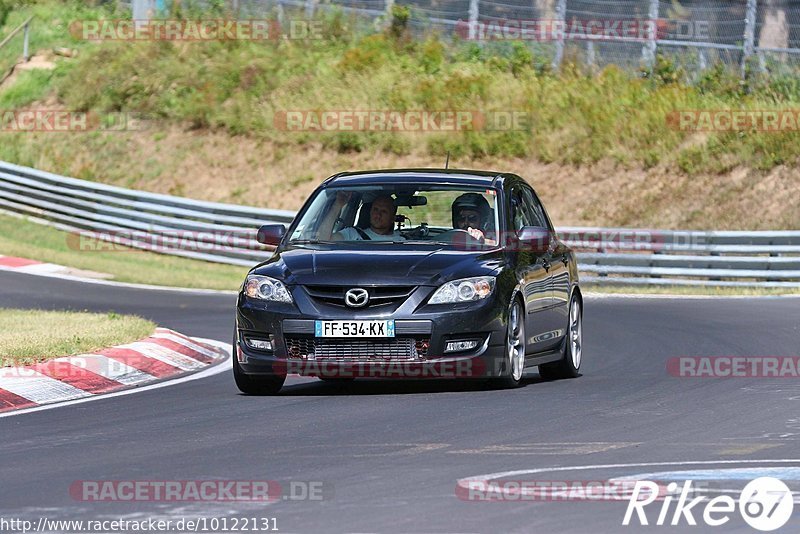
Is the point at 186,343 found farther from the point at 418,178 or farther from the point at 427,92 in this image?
the point at 427,92

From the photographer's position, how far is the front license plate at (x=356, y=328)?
1040 centimetres

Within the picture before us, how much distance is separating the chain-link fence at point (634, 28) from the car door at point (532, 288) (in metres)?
18.8

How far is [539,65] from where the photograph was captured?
35.6 meters

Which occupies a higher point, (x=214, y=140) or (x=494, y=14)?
(x=494, y=14)

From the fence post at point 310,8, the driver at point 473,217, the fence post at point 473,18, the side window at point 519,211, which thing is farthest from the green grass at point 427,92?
the driver at point 473,217

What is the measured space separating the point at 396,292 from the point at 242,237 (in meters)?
17.6

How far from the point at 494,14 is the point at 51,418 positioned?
25558mm

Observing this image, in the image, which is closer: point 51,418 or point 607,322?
point 51,418

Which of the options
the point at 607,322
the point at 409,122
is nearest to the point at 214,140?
the point at 409,122

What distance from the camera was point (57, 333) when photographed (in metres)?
13.7

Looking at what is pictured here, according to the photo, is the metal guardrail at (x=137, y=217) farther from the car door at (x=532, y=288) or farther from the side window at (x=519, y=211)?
the car door at (x=532, y=288)

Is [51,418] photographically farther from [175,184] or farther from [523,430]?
[175,184]

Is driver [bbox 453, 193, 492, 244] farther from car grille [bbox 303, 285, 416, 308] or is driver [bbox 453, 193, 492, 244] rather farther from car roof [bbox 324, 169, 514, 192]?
car grille [bbox 303, 285, 416, 308]

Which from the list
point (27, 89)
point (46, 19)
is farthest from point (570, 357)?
point (46, 19)
